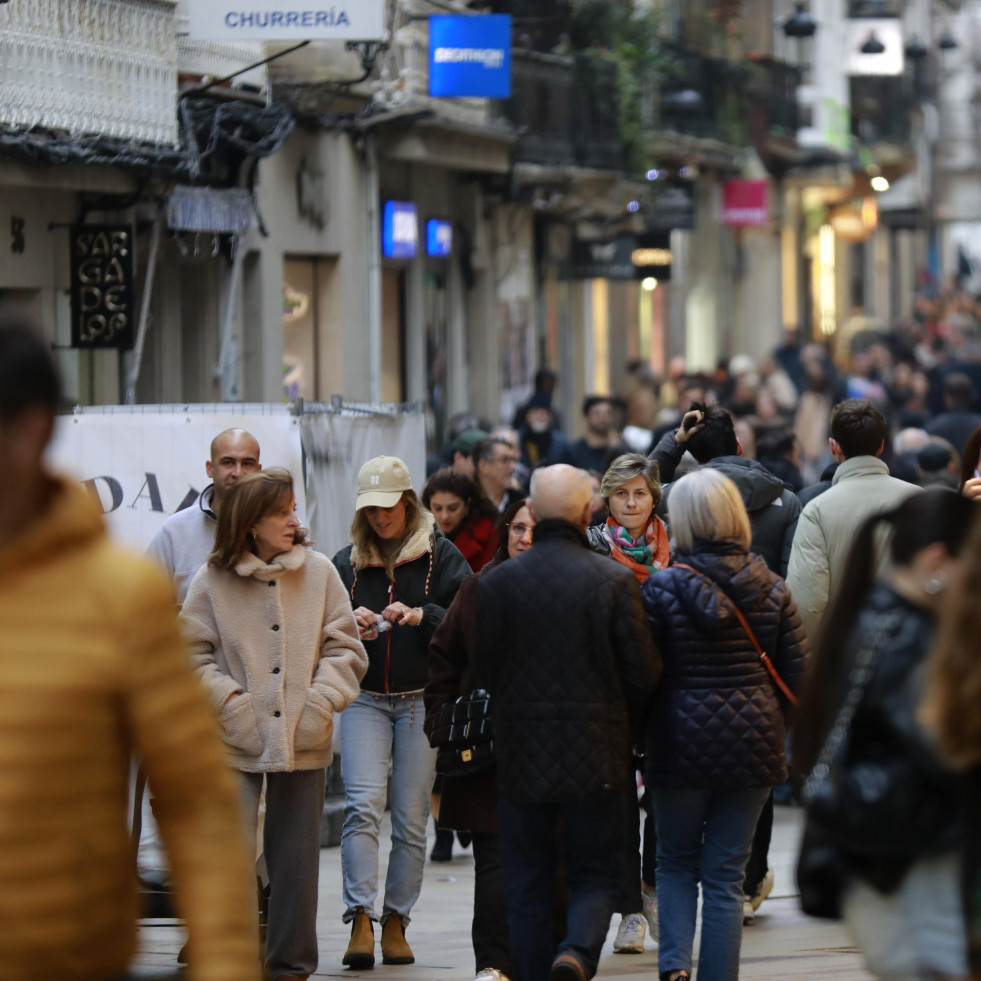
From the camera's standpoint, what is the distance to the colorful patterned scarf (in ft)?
27.4

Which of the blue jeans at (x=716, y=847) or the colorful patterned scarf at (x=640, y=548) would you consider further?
the colorful patterned scarf at (x=640, y=548)

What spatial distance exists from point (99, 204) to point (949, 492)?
37.5 feet

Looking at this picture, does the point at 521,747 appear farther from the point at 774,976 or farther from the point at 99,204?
the point at 99,204

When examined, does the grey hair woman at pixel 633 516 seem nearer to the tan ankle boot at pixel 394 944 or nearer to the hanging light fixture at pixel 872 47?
the tan ankle boot at pixel 394 944

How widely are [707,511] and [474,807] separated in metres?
1.42

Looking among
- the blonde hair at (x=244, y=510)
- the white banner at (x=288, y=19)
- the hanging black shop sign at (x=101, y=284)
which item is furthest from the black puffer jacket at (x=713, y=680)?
the hanging black shop sign at (x=101, y=284)

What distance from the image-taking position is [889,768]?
3.64 metres

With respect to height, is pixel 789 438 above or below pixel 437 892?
above

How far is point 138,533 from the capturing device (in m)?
9.88

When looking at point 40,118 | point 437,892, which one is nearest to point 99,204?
point 40,118

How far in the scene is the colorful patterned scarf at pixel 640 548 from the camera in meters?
8.34

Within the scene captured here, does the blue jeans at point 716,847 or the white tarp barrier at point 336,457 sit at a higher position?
the white tarp barrier at point 336,457

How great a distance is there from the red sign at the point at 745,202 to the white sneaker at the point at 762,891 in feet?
85.3

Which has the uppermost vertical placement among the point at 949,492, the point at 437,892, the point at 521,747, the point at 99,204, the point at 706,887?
the point at 99,204
